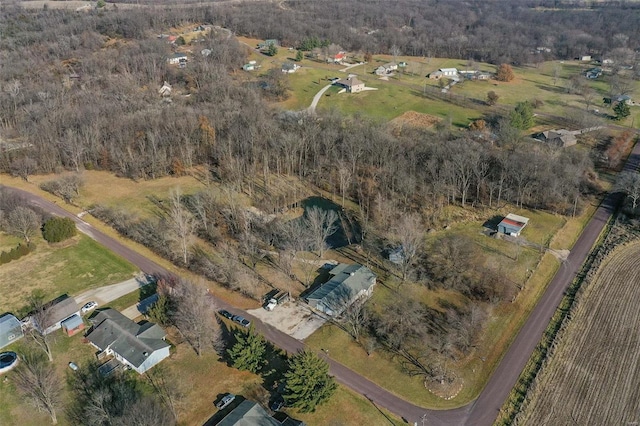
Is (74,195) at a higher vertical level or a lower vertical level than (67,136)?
lower

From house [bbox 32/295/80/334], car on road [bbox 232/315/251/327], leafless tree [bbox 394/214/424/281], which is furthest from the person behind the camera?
leafless tree [bbox 394/214/424/281]

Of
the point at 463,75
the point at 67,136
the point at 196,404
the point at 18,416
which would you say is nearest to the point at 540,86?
the point at 463,75

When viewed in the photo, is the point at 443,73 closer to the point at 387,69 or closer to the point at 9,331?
the point at 387,69

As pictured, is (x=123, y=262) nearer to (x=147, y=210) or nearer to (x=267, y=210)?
(x=147, y=210)

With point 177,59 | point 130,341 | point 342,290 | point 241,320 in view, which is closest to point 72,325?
point 130,341

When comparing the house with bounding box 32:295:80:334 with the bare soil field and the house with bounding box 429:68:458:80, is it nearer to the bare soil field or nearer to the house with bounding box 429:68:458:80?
the bare soil field

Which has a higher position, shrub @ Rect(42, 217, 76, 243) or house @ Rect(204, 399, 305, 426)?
house @ Rect(204, 399, 305, 426)

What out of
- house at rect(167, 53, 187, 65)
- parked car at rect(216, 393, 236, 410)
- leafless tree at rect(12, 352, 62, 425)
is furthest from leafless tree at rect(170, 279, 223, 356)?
house at rect(167, 53, 187, 65)
